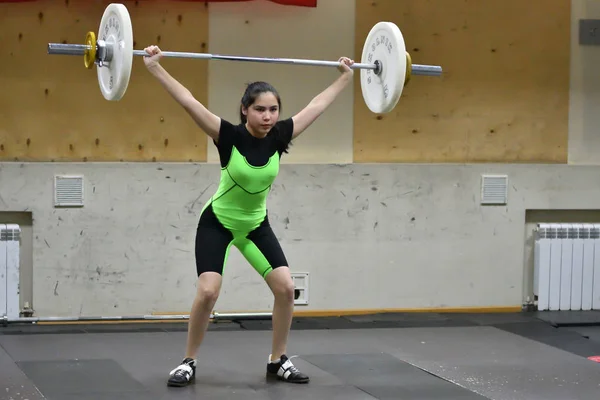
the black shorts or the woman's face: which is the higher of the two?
the woman's face

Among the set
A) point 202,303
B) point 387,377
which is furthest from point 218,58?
point 387,377

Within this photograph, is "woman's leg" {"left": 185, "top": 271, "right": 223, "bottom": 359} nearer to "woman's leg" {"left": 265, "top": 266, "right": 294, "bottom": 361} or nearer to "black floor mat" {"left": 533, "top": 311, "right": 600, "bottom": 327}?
"woman's leg" {"left": 265, "top": 266, "right": 294, "bottom": 361}

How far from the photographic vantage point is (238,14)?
594 centimetres

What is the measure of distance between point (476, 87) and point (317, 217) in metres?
1.29

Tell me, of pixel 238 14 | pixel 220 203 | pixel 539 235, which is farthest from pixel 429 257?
pixel 220 203

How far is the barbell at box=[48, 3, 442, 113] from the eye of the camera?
417 cm

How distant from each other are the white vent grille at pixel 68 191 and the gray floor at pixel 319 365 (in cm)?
74

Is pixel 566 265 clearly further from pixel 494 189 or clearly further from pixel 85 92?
pixel 85 92

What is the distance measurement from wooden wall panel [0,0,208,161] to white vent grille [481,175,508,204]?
1.75 metres

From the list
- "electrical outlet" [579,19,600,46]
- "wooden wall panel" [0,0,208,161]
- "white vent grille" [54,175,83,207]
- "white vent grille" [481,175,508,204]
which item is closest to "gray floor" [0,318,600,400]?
"white vent grille" [54,175,83,207]

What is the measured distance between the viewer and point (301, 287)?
20.1ft

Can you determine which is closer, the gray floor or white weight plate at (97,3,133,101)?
white weight plate at (97,3,133,101)

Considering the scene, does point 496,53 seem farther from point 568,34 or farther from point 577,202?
point 577,202

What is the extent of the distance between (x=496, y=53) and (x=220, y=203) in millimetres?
2721
